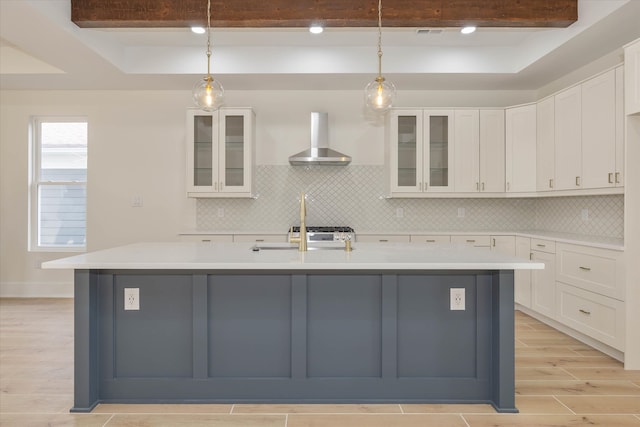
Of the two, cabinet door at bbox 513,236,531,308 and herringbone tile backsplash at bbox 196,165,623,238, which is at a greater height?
herringbone tile backsplash at bbox 196,165,623,238

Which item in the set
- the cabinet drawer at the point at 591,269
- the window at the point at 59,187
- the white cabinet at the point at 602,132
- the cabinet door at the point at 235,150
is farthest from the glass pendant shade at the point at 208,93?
the window at the point at 59,187

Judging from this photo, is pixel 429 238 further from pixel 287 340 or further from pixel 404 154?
pixel 287 340

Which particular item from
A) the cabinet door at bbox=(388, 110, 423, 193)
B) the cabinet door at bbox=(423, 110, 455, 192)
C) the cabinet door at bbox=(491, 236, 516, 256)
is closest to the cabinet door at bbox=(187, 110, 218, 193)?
the cabinet door at bbox=(388, 110, 423, 193)

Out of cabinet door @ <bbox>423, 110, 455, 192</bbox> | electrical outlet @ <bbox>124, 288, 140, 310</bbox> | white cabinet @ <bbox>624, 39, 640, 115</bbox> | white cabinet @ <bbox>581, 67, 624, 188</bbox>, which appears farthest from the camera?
cabinet door @ <bbox>423, 110, 455, 192</bbox>

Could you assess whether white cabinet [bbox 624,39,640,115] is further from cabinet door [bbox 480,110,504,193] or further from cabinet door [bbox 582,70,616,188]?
cabinet door [bbox 480,110,504,193]

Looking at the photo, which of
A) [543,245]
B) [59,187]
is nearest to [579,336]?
[543,245]

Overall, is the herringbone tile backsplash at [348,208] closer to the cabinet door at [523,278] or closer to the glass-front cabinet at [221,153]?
the glass-front cabinet at [221,153]

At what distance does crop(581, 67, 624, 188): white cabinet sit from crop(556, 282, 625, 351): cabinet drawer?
34.5 inches

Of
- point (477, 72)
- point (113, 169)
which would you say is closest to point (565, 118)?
point (477, 72)

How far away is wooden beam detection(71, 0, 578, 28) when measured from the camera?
3207mm

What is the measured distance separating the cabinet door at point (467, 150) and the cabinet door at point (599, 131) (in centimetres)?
121

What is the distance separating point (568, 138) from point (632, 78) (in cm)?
98

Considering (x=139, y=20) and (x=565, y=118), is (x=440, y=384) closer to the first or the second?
(x=565, y=118)

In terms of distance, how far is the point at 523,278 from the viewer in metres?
4.44
